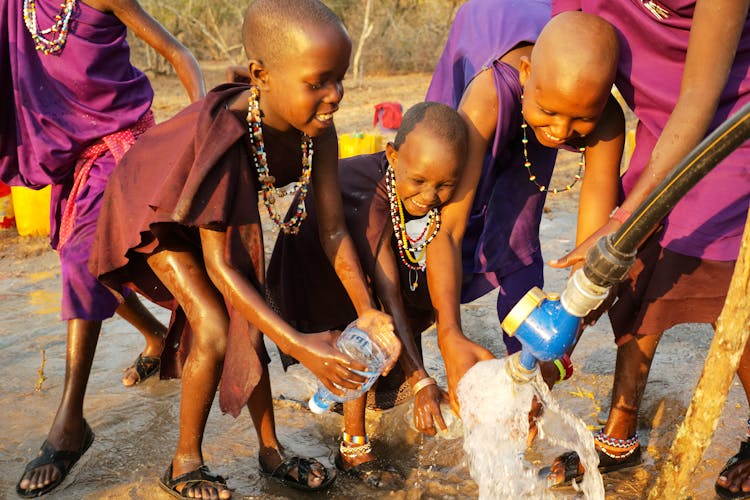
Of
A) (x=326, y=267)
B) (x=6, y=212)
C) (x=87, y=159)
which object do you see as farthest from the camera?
(x=6, y=212)

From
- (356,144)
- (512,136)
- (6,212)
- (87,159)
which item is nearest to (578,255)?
(512,136)

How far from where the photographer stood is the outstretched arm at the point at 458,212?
266 centimetres

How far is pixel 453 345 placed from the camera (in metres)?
2.52

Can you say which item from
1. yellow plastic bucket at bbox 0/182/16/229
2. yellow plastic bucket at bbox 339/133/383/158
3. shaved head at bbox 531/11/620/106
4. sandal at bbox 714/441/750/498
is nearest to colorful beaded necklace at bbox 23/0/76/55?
shaved head at bbox 531/11/620/106

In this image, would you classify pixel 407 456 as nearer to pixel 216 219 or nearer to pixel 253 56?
pixel 216 219

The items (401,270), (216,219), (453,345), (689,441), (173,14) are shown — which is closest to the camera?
(689,441)

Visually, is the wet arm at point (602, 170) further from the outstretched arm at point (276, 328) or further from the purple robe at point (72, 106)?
the purple robe at point (72, 106)

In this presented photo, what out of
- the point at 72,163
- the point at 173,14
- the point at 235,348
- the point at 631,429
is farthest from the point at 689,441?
the point at 173,14

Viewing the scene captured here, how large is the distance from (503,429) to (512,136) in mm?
1032

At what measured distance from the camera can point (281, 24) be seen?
234cm

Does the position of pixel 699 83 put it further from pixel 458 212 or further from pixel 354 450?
pixel 354 450

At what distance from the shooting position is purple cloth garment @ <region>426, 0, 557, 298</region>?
2.95m

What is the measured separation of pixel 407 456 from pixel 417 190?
1036 millimetres

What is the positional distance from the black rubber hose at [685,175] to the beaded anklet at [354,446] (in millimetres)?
1403
